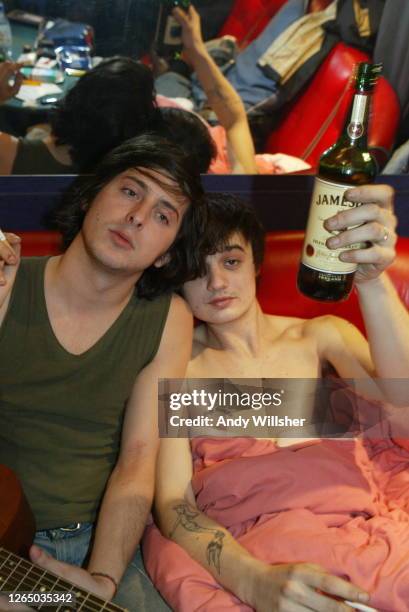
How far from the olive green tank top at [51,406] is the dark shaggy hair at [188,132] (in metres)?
0.90

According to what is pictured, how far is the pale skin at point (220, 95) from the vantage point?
2.19 m

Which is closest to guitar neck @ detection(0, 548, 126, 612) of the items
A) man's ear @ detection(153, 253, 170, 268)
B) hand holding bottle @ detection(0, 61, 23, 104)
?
man's ear @ detection(153, 253, 170, 268)

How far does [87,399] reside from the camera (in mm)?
1560

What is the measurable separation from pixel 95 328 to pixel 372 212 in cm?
67

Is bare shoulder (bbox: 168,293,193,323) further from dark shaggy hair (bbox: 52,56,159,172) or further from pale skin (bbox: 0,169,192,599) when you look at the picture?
dark shaggy hair (bbox: 52,56,159,172)

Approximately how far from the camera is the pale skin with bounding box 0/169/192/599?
4.88 feet

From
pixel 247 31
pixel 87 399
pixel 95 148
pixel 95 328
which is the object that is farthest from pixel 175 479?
pixel 247 31

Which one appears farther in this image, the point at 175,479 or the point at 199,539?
the point at 175,479

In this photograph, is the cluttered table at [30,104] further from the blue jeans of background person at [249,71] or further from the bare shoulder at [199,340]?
the bare shoulder at [199,340]

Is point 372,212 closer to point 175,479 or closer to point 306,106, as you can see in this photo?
point 175,479

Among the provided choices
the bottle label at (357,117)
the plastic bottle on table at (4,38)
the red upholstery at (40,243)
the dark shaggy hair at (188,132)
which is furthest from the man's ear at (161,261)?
the plastic bottle on table at (4,38)

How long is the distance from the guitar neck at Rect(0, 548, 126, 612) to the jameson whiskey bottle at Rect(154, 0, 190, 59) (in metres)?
1.56

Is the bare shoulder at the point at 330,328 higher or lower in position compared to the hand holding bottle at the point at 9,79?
lower

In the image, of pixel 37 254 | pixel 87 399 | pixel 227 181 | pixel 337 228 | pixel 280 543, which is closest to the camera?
pixel 337 228
